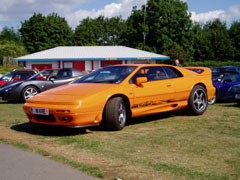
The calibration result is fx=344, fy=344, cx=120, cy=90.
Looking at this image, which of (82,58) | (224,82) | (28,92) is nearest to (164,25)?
(82,58)

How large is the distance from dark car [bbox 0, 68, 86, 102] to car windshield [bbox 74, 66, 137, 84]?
5.53m

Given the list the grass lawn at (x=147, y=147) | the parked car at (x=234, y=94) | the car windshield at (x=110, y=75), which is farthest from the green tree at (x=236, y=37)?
the car windshield at (x=110, y=75)

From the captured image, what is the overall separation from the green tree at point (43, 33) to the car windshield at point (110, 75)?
201 feet

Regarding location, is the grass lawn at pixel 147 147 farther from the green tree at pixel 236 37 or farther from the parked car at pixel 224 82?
the green tree at pixel 236 37

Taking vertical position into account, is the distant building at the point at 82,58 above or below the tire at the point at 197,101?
above

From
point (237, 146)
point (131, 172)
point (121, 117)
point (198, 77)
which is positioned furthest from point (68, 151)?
point (198, 77)

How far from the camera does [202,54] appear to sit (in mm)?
70062

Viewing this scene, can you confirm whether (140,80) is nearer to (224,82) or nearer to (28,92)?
(224,82)

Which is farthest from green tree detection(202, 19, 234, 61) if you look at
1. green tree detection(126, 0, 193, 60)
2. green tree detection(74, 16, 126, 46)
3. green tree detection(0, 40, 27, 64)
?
green tree detection(0, 40, 27, 64)

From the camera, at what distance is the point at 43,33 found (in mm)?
68312

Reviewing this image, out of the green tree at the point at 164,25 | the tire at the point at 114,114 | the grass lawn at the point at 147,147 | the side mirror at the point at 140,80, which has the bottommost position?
the grass lawn at the point at 147,147

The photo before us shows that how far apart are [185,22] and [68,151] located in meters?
60.3

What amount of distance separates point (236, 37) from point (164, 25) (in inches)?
731

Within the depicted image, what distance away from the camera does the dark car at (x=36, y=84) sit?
12695 millimetres
